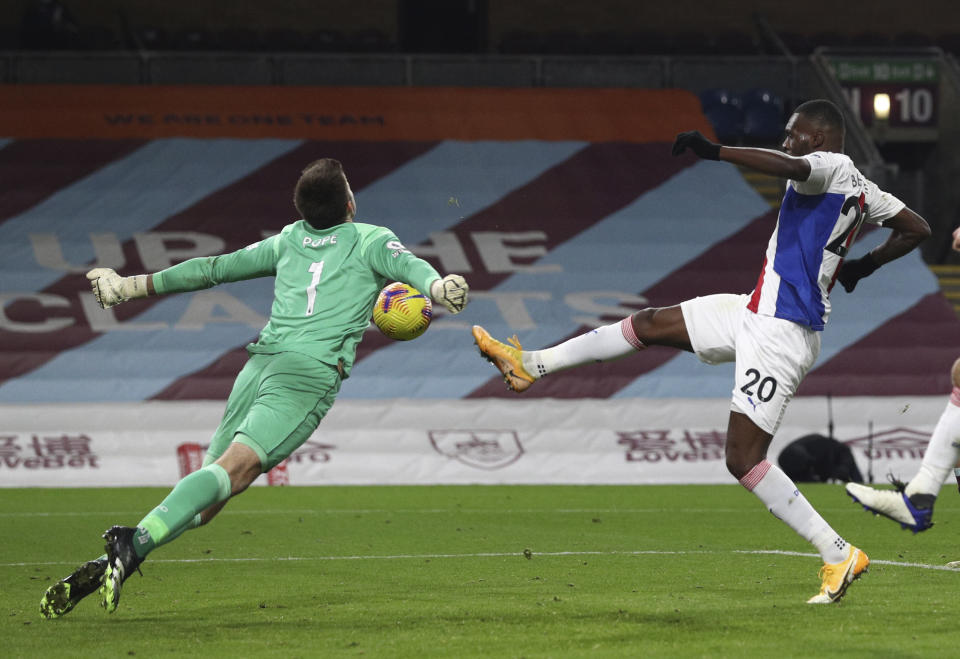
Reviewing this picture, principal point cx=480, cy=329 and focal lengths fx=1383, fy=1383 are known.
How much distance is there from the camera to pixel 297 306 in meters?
5.91

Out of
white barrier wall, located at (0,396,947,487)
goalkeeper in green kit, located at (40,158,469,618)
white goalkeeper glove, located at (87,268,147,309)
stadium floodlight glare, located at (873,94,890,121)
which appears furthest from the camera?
stadium floodlight glare, located at (873,94,890,121)

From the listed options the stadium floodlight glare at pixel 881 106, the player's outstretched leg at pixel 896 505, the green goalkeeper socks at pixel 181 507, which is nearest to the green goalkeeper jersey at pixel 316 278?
the green goalkeeper socks at pixel 181 507

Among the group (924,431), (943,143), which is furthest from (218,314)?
(943,143)

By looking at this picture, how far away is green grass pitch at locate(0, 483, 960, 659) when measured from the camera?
5.15 metres

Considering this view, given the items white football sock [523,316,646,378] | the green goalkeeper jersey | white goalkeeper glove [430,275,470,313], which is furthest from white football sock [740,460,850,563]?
the green goalkeeper jersey

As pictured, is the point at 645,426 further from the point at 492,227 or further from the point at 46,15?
the point at 46,15

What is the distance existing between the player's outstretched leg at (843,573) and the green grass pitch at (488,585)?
0.08 m

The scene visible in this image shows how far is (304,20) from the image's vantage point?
912 inches

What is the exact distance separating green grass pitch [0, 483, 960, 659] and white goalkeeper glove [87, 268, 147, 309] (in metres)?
1.37

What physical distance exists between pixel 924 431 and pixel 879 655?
38.7 ft

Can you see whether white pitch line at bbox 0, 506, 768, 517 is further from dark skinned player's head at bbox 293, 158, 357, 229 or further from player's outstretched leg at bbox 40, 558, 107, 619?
player's outstretched leg at bbox 40, 558, 107, 619

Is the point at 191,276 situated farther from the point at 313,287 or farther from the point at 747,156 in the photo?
the point at 747,156

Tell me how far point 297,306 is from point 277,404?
1.55ft

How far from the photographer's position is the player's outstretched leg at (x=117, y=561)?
5141mm
